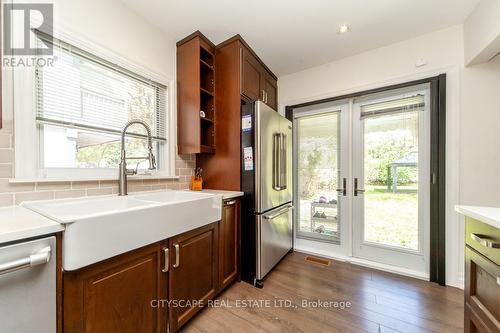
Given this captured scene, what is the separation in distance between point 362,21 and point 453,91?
1.10 metres

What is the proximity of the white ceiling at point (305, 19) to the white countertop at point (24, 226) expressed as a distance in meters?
1.74

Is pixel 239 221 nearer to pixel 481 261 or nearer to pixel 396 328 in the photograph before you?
pixel 396 328

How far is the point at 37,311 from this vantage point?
0.75 meters

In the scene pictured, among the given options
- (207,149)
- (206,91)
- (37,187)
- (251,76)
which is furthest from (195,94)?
(37,187)

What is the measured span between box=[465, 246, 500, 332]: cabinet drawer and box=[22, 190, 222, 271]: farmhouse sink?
1.50 meters

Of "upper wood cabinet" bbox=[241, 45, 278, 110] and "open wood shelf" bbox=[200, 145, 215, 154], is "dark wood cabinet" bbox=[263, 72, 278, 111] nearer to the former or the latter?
"upper wood cabinet" bbox=[241, 45, 278, 110]

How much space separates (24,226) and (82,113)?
1026 mm

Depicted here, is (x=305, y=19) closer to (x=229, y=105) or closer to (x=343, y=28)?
(x=343, y=28)

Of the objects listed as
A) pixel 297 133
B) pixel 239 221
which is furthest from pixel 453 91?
pixel 239 221

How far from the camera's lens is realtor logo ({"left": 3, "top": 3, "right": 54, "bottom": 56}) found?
117cm

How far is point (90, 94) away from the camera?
152 cm

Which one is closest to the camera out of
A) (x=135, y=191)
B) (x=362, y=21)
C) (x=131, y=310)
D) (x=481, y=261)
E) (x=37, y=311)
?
(x=37, y=311)

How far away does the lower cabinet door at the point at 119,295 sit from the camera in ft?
2.82

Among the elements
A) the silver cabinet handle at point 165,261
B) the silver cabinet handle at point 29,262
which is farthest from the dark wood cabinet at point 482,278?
the silver cabinet handle at point 29,262
